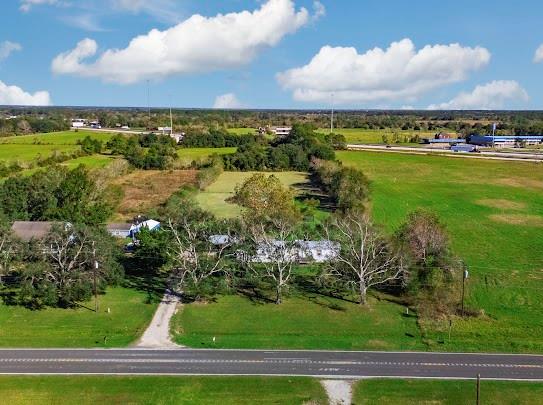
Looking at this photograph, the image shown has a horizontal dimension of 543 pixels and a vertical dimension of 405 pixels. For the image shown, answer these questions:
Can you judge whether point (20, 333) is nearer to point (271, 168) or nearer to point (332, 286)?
point (332, 286)

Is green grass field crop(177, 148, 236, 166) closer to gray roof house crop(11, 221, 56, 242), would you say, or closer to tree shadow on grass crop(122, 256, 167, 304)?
gray roof house crop(11, 221, 56, 242)

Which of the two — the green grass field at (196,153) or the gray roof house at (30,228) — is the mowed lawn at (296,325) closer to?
the gray roof house at (30,228)

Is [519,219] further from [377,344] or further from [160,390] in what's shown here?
[160,390]

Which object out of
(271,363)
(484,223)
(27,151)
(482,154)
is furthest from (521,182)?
(27,151)

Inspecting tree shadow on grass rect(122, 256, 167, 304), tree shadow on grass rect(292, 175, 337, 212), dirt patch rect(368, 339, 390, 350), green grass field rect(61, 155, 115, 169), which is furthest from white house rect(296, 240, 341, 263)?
green grass field rect(61, 155, 115, 169)

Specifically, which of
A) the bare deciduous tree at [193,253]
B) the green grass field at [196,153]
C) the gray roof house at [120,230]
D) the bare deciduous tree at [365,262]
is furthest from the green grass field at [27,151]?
the bare deciduous tree at [365,262]

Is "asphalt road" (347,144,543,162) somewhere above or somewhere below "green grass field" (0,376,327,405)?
above

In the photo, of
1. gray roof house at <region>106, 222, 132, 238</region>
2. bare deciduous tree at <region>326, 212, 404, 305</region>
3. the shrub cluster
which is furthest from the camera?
the shrub cluster
